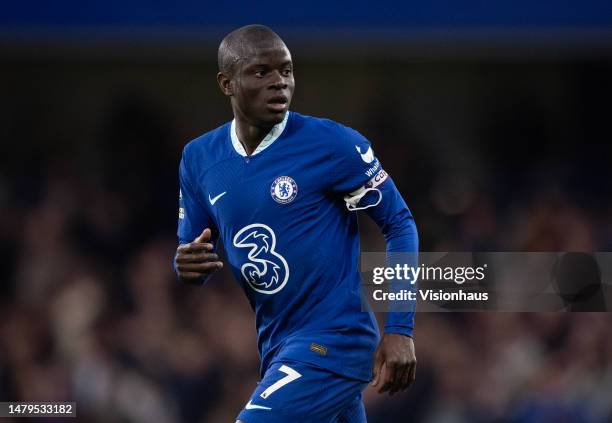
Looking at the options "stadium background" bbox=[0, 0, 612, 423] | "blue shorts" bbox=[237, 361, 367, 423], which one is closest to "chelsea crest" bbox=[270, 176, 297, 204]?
"blue shorts" bbox=[237, 361, 367, 423]

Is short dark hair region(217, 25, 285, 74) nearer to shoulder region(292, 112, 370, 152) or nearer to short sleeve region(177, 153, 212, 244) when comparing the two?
shoulder region(292, 112, 370, 152)

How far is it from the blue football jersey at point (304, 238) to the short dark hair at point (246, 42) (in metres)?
0.31

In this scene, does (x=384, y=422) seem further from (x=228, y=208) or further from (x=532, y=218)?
(x=228, y=208)

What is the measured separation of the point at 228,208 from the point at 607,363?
14.1 ft

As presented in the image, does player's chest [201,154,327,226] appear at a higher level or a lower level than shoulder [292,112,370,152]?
lower

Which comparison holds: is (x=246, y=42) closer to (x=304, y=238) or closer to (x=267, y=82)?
(x=267, y=82)

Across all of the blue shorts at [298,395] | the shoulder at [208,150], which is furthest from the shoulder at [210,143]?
the blue shorts at [298,395]

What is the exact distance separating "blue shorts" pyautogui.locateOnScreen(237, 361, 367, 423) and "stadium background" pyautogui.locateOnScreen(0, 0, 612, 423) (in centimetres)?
358

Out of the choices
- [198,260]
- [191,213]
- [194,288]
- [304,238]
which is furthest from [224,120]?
[198,260]

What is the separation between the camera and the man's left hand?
391cm

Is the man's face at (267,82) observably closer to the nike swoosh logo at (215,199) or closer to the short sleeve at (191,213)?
the nike swoosh logo at (215,199)

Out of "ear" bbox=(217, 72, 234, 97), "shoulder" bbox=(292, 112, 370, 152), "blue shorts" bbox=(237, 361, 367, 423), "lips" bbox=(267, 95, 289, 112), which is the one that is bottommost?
"blue shorts" bbox=(237, 361, 367, 423)

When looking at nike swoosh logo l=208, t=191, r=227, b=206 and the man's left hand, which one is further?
nike swoosh logo l=208, t=191, r=227, b=206

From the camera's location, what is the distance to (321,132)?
427 centimetres
